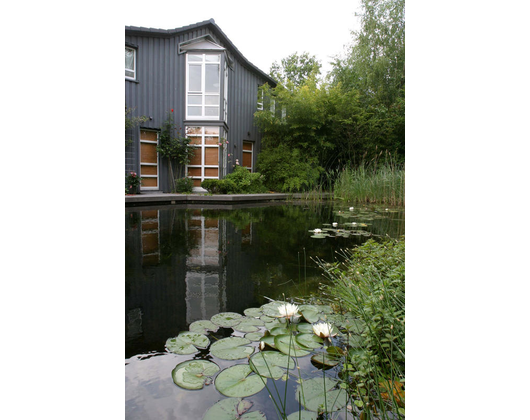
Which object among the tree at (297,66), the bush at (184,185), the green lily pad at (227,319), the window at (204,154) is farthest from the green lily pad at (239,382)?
the tree at (297,66)

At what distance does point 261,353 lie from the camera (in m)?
1.17

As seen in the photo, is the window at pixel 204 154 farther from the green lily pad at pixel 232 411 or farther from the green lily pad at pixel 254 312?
the green lily pad at pixel 232 411

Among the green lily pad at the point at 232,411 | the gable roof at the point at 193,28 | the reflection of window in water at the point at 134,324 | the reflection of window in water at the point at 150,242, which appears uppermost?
the gable roof at the point at 193,28

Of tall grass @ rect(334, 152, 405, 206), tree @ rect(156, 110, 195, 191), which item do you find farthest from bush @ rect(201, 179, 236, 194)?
tall grass @ rect(334, 152, 405, 206)

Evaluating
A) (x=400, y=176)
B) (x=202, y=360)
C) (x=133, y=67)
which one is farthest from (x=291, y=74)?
(x=202, y=360)

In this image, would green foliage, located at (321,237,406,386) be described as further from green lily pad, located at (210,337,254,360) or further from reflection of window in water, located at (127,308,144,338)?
reflection of window in water, located at (127,308,144,338)

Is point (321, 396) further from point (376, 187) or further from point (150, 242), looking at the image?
point (376, 187)

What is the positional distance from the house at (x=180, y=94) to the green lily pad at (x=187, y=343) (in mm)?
10015

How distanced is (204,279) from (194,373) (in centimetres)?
117

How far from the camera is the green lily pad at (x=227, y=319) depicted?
150 cm

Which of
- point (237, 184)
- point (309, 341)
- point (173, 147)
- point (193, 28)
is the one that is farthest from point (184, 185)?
point (309, 341)
